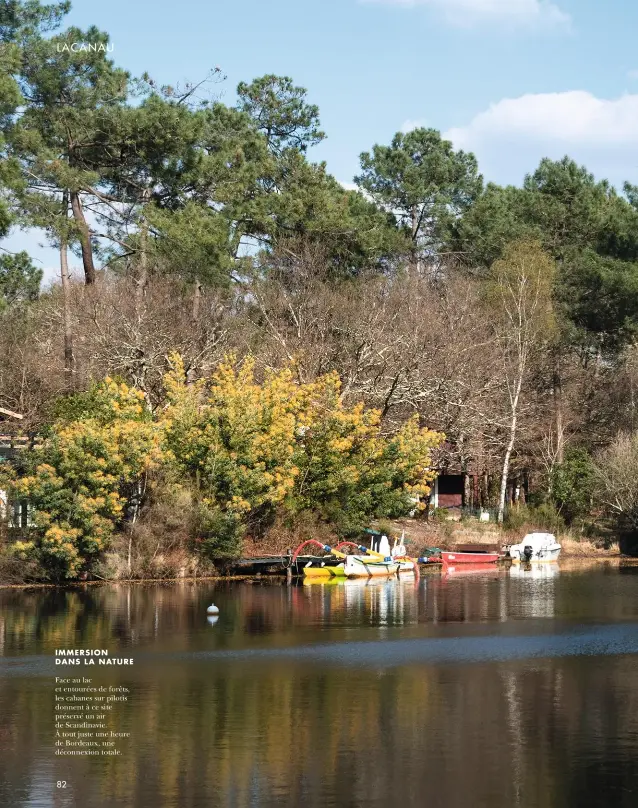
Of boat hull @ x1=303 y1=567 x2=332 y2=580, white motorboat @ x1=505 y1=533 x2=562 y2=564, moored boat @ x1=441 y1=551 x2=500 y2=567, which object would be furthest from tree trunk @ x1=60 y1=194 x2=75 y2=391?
white motorboat @ x1=505 y1=533 x2=562 y2=564

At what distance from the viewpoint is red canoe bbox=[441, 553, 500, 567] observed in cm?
5648

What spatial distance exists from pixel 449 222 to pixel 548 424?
1728 cm

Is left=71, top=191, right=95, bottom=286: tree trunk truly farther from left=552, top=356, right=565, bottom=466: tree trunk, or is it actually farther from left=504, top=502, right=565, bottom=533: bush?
left=552, top=356, right=565, bottom=466: tree trunk

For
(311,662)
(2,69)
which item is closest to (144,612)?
(311,662)

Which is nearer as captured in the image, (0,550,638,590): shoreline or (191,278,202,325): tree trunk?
(0,550,638,590): shoreline

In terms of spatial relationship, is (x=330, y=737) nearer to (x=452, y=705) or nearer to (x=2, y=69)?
(x=452, y=705)

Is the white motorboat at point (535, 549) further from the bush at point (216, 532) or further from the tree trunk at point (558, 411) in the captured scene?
the bush at point (216, 532)

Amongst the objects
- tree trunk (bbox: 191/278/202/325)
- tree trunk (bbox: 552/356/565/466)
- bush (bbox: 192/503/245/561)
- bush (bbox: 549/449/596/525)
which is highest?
tree trunk (bbox: 191/278/202/325)

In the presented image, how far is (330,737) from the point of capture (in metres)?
23.1

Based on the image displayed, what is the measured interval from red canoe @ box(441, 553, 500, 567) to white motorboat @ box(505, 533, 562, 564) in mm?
1540

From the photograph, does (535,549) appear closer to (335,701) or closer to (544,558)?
(544,558)

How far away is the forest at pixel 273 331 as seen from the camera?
48.0 metres

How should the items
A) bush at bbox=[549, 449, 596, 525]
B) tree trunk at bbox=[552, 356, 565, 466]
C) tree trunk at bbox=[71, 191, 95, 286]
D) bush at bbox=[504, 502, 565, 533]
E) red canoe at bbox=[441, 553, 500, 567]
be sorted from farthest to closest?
tree trunk at bbox=[552, 356, 565, 466], bush at bbox=[549, 449, 596, 525], bush at bbox=[504, 502, 565, 533], red canoe at bbox=[441, 553, 500, 567], tree trunk at bbox=[71, 191, 95, 286]

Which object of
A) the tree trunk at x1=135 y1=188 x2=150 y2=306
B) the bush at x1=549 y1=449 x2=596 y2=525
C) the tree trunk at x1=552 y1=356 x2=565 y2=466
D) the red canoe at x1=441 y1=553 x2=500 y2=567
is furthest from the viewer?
the tree trunk at x1=552 y1=356 x2=565 y2=466
